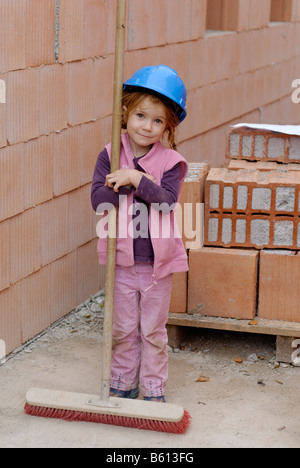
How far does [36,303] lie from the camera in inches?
184

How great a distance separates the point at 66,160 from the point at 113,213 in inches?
52.9

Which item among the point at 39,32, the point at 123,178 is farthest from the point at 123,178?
the point at 39,32

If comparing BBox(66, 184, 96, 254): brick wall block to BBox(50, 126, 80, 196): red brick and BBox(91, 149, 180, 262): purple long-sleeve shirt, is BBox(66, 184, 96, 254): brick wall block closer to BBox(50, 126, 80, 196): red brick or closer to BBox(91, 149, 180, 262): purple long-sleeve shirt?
BBox(50, 126, 80, 196): red brick

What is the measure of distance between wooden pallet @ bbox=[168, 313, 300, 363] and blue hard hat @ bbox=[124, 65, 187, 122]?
1350mm

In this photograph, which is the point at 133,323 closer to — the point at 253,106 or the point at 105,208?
the point at 105,208

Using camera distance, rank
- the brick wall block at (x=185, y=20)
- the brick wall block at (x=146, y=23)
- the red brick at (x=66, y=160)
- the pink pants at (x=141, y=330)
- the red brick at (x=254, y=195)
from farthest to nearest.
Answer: the brick wall block at (x=185, y=20) < the brick wall block at (x=146, y=23) < the red brick at (x=66, y=160) < the red brick at (x=254, y=195) < the pink pants at (x=141, y=330)

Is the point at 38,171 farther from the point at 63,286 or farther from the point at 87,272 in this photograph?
the point at 87,272

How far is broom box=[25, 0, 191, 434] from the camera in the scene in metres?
3.58

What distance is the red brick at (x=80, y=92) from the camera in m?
4.81

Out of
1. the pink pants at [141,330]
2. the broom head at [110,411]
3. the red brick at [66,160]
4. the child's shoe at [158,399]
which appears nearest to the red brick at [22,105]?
the red brick at [66,160]

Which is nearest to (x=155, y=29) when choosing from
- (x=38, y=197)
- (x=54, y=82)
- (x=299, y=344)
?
(x=54, y=82)

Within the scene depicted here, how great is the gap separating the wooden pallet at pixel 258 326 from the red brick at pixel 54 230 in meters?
0.80

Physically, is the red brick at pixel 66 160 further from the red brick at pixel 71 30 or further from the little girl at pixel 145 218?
the little girl at pixel 145 218

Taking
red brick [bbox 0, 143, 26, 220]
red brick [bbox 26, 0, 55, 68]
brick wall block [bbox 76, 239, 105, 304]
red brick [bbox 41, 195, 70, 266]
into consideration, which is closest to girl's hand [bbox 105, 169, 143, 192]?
red brick [bbox 0, 143, 26, 220]
